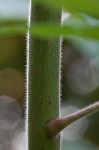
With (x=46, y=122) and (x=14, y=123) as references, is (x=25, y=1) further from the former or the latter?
(x=14, y=123)

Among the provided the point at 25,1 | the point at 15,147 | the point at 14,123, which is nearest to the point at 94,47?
the point at 25,1

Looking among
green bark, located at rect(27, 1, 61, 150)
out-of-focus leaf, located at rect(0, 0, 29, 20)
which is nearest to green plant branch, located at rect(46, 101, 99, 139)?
green bark, located at rect(27, 1, 61, 150)

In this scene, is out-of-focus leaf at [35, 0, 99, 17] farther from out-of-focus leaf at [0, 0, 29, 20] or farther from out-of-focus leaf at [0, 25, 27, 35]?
out-of-focus leaf at [0, 0, 29, 20]

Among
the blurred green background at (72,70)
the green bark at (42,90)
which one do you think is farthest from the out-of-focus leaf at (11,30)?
the green bark at (42,90)

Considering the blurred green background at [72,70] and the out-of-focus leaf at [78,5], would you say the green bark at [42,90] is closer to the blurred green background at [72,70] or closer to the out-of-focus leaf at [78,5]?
the blurred green background at [72,70]

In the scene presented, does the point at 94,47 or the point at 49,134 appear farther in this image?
the point at 94,47

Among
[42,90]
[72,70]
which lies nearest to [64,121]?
[42,90]

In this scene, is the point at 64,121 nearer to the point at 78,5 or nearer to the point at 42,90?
the point at 42,90
